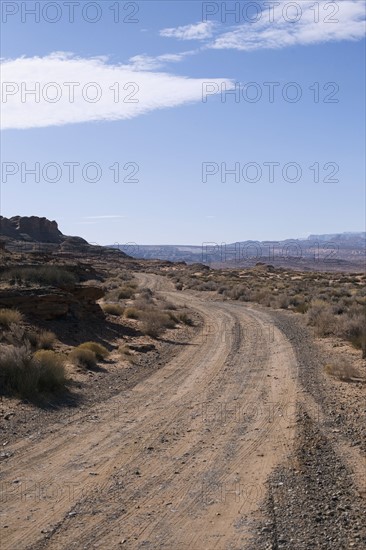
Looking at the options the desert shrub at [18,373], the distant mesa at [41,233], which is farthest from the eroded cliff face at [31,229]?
the desert shrub at [18,373]

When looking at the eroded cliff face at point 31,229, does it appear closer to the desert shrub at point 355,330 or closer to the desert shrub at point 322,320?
the desert shrub at point 322,320

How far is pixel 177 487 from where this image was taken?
26.1ft

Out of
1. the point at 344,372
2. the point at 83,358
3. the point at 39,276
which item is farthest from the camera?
the point at 39,276

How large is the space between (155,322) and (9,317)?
8209 millimetres

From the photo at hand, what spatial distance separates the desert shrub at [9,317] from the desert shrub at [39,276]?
428 cm

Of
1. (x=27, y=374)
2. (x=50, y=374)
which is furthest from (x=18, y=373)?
(x=50, y=374)

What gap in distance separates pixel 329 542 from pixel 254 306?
3341 cm

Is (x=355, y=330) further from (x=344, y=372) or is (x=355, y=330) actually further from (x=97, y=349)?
(x=97, y=349)

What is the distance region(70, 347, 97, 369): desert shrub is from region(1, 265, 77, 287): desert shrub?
7.83 meters

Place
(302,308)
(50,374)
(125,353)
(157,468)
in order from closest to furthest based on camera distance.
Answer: (157,468), (50,374), (125,353), (302,308)

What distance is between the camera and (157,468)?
8.73 m

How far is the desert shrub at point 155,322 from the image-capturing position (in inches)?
952

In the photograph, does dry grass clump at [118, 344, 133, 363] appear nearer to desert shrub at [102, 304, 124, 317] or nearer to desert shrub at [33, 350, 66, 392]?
desert shrub at [33, 350, 66, 392]

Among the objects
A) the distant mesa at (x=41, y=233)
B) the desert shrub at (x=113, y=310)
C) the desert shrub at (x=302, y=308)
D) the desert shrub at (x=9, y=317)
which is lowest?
the desert shrub at (x=302, y=308)
